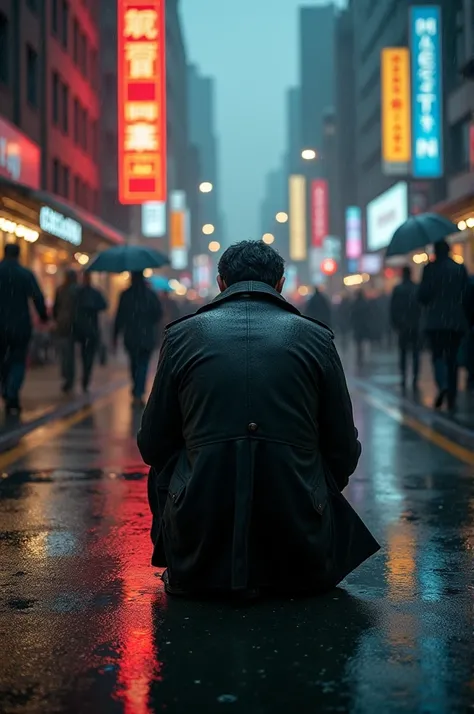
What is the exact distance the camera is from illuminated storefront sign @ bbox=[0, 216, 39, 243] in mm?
24172

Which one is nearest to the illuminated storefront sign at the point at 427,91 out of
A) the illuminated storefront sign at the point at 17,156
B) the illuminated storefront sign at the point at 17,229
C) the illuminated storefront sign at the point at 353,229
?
the illuminated storefront sign at the point at 17,156

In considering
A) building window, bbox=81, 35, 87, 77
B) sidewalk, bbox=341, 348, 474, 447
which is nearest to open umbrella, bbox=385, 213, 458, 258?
sidewalk, bbox=341, 348, 474, 447

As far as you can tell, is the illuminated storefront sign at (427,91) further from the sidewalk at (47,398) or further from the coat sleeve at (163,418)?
the coat sleeve at (163,418)

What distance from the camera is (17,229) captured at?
25500mm

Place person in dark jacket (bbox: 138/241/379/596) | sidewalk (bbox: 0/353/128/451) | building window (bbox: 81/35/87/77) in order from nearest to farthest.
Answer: person in dark jacket (bbox: 138/241/379/596) → sidewalk (bbox: 0/353/128/451) → building window (bbox: 81/35/87/77)

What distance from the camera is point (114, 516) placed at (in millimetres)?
7504

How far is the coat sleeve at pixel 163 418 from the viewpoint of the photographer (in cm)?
502

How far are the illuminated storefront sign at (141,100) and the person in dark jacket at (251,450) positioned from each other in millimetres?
34875

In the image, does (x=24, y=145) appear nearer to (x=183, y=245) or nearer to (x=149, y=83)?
(x=149, y=83)

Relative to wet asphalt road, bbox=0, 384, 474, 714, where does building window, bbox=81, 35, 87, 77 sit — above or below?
above

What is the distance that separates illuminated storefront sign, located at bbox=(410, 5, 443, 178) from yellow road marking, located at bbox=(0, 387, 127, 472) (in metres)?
26.4

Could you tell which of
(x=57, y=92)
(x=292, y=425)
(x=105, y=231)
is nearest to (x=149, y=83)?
(x=57, y=92)

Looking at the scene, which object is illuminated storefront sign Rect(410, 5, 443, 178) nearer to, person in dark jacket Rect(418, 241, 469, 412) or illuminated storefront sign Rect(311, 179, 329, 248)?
person in dark jacket Rect(418, 241, 469, 412)

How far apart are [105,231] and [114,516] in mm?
29207
